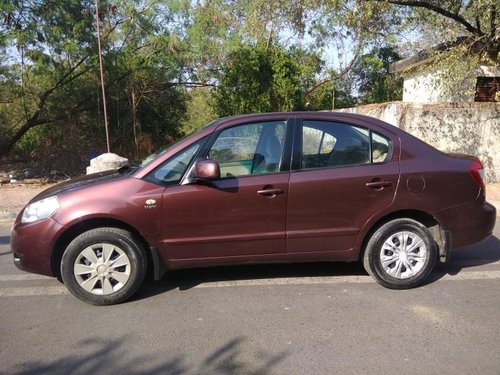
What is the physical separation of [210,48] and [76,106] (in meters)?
4.60

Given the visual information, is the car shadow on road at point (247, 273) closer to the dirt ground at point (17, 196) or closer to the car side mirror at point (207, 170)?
the car side mirror at point (207, 170)

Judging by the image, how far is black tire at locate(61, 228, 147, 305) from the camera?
429 centimetres

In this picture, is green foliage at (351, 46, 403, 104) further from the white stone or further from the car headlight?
the car headlight

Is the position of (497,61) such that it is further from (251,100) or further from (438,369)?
(438,369)

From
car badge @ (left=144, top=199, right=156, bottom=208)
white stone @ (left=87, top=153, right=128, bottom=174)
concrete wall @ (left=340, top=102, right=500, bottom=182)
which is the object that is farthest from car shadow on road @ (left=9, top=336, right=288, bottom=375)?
concrete wall @ (left=340, top=102, right=500, bottom=182)

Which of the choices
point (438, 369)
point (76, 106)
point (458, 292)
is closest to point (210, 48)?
point (76, 106)

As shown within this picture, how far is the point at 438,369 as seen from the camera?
3.26 metres

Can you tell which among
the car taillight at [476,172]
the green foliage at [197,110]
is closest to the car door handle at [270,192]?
the car taillight at [476,172]

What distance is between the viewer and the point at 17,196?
10.0 meters

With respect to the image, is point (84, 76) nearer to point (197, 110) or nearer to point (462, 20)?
point (197, 110)

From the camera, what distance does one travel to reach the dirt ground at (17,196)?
842 cm

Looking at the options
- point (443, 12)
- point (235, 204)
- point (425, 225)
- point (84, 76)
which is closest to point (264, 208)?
point (235, 204)

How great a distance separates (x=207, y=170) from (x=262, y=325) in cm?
134

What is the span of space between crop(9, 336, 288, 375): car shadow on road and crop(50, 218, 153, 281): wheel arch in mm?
1053
